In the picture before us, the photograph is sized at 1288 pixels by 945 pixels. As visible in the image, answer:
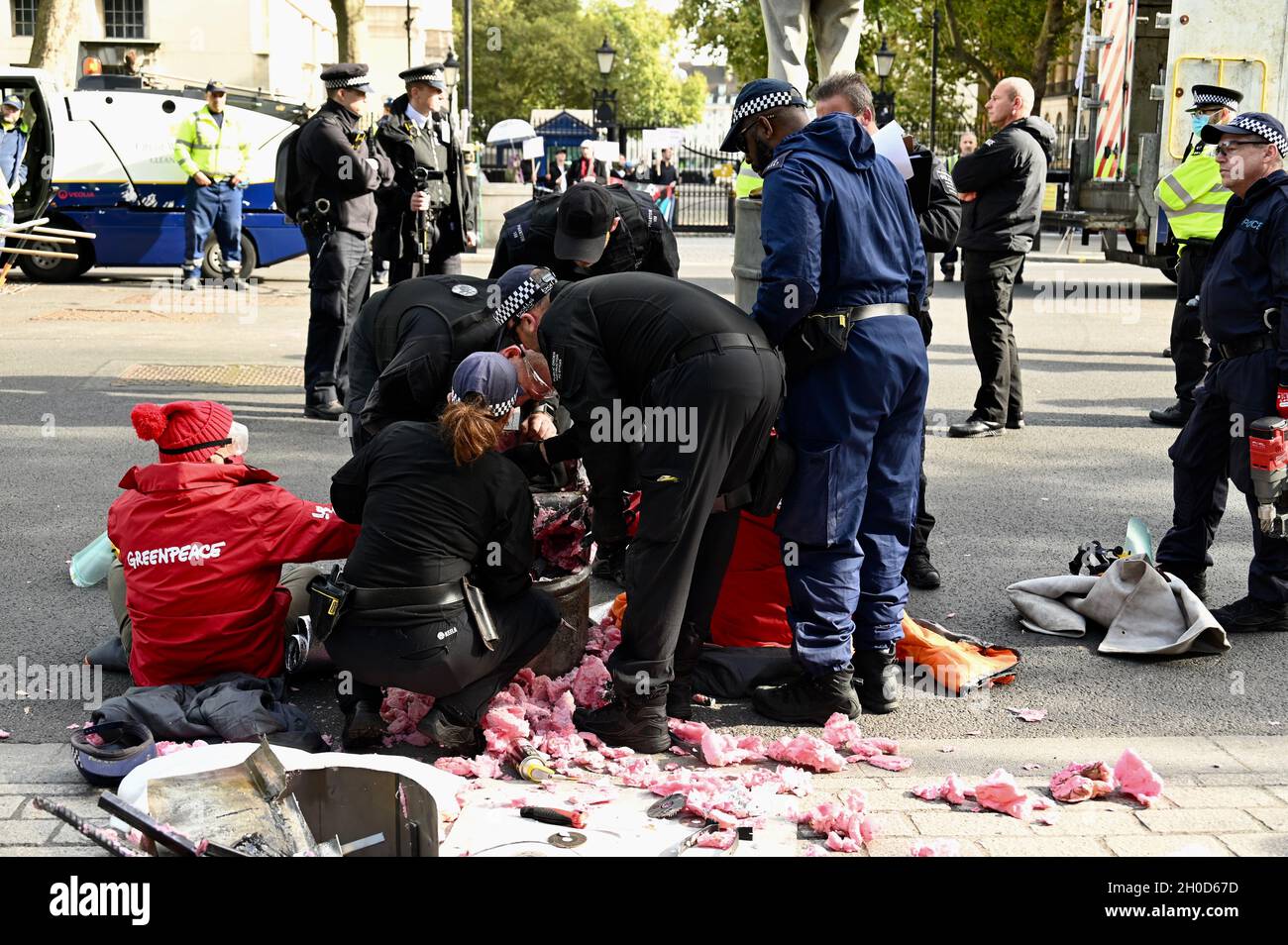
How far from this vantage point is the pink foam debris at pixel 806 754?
449 cm

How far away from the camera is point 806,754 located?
4.51 metres

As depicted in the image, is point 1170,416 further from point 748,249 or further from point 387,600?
point 387,600

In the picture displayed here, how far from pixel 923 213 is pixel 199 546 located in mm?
3505

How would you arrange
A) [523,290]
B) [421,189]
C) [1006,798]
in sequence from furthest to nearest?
[421,189] → [523,290] → [1006,798]

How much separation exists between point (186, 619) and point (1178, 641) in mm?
3471

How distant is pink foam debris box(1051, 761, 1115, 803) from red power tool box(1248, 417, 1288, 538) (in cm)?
169

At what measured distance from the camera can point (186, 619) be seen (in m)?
4.74

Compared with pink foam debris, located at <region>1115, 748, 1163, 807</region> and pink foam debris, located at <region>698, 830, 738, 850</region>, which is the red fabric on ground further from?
pink foam debris, located at <region>698, 830, 738, 850</region>

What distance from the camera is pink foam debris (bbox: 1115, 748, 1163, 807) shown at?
423cm

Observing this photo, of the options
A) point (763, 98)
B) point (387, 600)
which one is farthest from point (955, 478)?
point (387, 600)

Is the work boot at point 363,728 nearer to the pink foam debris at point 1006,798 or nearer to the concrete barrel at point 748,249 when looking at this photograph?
the pink foam debris at point 1006,798

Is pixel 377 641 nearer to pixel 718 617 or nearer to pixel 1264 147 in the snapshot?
pixel 718 617

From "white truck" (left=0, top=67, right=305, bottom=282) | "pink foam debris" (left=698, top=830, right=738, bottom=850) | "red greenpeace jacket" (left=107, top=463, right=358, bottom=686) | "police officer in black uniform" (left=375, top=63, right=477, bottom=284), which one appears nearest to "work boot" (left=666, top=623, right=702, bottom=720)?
"pink foam debris" (left=698, top=830, right=738, bottom=850)
